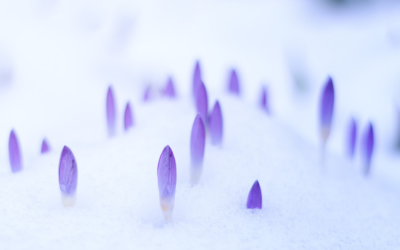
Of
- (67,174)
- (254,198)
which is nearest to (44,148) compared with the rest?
(67,174)

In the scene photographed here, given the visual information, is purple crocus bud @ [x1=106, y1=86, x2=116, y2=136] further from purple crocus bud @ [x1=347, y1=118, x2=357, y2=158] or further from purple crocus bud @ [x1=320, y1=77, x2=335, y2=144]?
purple crocus bud @ [x1=347, y1=118, x2=357, y2=158]

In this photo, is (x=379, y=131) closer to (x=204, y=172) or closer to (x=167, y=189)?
(x=204, y=172)

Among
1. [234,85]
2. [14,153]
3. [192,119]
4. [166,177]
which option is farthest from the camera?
[234,85]

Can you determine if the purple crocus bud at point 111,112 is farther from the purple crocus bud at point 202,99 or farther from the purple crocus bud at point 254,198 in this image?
the purple crocus bud at point 254,198

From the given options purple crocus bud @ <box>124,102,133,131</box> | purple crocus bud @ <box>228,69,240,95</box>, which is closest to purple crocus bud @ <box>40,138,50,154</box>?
purple crocus bud @ <box>124,102,133,131</box>

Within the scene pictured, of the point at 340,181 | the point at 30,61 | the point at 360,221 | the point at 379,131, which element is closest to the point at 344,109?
the point at 379,131

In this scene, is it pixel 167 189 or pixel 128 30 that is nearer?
pixel 167 189

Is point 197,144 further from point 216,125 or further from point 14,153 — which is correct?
point 14,153
